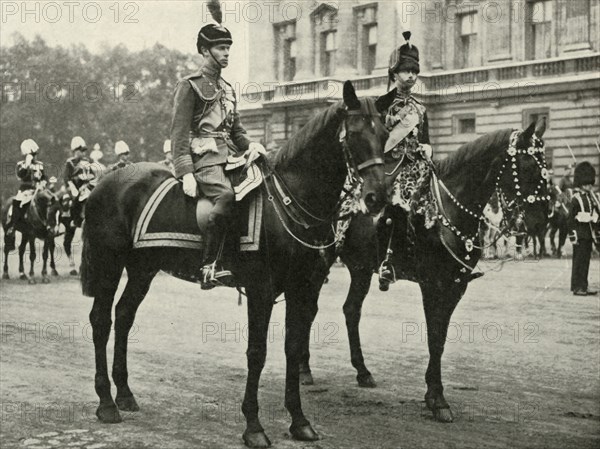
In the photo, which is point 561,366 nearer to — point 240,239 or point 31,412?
point 240,239

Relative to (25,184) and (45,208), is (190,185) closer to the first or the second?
(45,208)

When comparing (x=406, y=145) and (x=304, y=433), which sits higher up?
(x=406, y=145)

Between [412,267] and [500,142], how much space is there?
140cm

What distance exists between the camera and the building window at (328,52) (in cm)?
4088

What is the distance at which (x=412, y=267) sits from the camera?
7875 millimetres

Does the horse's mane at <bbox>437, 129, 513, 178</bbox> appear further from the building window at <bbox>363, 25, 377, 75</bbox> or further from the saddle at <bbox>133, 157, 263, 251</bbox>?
the building window at <bbox>363, 25, 377, 75</bbox>

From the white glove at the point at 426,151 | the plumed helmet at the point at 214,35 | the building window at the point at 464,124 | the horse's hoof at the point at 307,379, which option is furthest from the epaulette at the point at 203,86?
the building window at the point at 464,124

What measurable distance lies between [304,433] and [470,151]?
2.85m

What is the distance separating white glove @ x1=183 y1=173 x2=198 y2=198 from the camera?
666 centimetres

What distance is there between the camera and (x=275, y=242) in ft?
21.3

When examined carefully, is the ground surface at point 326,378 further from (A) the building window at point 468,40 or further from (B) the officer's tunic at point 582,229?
(A) the building window at point 468,40

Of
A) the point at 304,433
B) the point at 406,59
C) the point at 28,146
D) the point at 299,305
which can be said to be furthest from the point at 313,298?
the point at 28,146

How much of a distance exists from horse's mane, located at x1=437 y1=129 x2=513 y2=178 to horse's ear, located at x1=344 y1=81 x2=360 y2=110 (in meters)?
1.79

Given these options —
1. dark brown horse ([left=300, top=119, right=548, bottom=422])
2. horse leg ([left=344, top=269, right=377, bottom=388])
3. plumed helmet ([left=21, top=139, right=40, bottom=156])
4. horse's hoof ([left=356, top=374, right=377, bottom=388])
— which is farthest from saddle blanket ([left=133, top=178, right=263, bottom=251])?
plumed helmet ([left=21, top=139, right=40, bottom=156])
